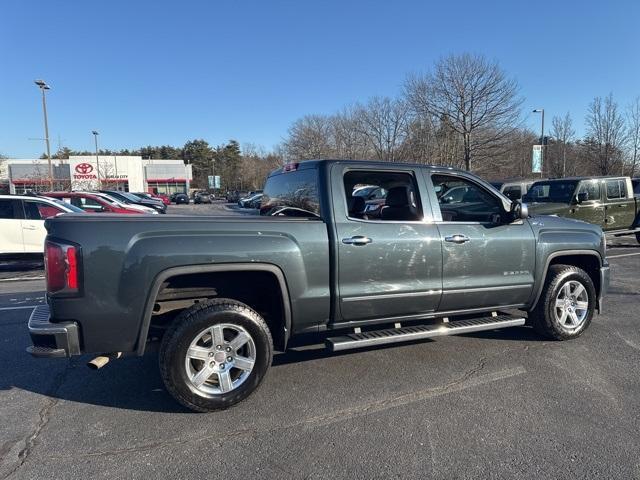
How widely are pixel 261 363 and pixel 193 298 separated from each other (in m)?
0.78

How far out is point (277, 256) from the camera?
3426 millimetres

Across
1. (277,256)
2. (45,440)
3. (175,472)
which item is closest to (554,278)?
(277,256)

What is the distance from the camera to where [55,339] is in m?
2.98

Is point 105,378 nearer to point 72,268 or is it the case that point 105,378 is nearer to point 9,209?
point 72,268

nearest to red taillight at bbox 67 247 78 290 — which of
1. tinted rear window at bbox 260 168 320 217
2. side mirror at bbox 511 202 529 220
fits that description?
tinted rear window at bbox 260 168 320 217

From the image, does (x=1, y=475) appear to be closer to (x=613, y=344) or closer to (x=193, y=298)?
(x=193, y=298)

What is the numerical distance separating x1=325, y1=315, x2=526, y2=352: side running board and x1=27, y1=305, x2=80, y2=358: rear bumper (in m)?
1.92

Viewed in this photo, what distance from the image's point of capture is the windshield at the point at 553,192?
1119cm

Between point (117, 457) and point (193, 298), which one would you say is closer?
point (117, 457)

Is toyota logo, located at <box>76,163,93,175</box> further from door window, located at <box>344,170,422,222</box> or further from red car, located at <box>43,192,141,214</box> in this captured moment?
door window, located at <box>344,170,422,222</box>

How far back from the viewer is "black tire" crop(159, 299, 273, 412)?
3201mm

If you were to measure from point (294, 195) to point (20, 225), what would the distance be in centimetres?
883

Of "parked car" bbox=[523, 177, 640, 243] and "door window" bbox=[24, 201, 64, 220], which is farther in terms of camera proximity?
"parked car" bbox=[523, 177, 640, 243]

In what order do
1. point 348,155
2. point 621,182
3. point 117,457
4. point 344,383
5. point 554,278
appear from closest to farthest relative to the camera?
point 117,457
point 344,383
point 554,278
point 621,182
point 348,155
